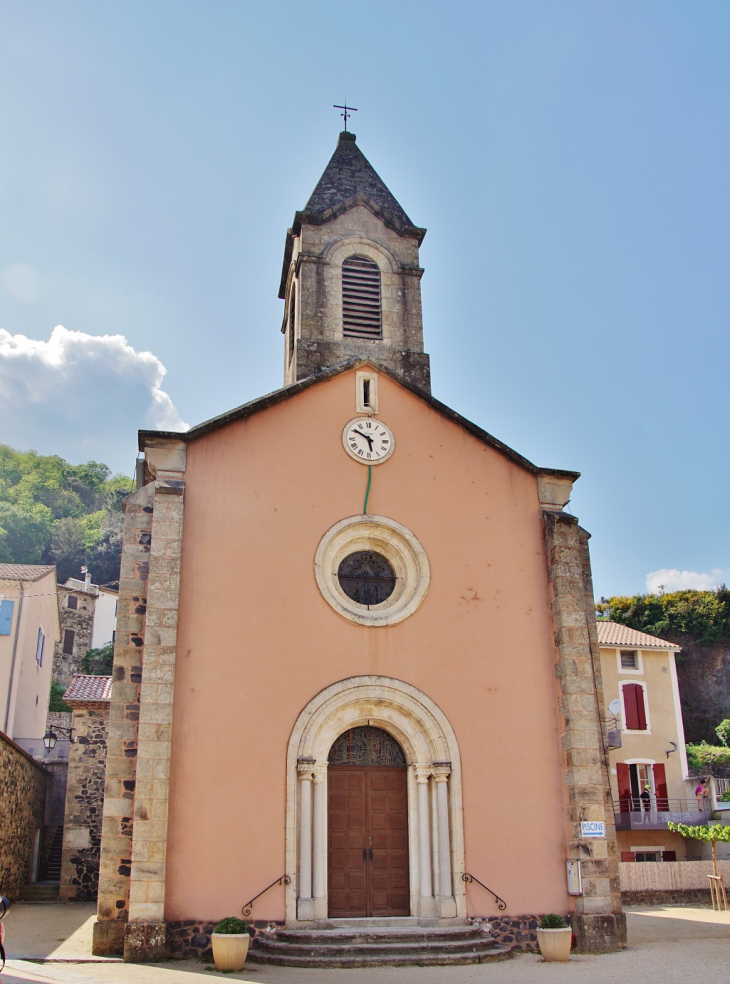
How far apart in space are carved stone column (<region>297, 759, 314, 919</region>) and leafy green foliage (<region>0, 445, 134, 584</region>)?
5116 cm

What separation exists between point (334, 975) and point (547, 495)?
8.43 metres

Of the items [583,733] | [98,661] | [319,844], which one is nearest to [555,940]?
[583,733]

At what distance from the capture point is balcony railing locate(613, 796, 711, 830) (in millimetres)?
27562

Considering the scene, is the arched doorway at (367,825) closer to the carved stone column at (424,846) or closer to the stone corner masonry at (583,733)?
the carved stone column at (424,846)

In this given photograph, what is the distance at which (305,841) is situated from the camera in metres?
12.2

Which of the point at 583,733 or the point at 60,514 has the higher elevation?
the point at 60,514

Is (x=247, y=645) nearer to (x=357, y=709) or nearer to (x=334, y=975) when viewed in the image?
(x=357, y=709)

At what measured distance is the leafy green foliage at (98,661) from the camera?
157 ft

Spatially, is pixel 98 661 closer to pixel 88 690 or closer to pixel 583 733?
pixel 88 690

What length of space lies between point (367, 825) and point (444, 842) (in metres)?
1.18

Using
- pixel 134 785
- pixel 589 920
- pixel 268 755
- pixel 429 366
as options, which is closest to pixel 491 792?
pixel 589 920

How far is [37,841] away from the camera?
22781 mm

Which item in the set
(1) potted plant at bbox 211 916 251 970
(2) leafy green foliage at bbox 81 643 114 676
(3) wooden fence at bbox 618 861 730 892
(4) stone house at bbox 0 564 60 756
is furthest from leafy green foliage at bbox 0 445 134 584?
(1) potted plant at bbox 211 916 251 970

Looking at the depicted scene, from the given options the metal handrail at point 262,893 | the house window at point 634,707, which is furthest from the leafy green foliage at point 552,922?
the house window at point 634,707
